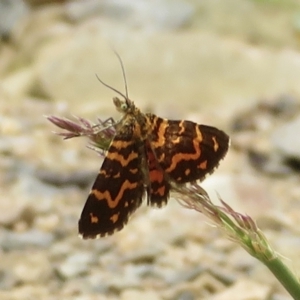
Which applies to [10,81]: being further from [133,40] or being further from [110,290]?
[110,290]

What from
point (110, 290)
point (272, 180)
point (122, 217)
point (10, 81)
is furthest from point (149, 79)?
point (122, 217)

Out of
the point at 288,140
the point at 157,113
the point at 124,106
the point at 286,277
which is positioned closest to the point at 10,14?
the point at 157,113

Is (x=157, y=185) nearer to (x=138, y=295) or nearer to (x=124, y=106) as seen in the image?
(x=124, y=106)

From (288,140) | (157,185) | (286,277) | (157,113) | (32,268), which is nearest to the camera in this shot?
(286,277)

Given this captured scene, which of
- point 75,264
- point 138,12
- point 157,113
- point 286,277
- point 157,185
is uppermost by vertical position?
point 138,12

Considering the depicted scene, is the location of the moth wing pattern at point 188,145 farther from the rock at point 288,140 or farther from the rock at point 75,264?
the rock at point 288,140

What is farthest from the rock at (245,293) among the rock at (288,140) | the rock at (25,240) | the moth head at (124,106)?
the rock at (288,140)
